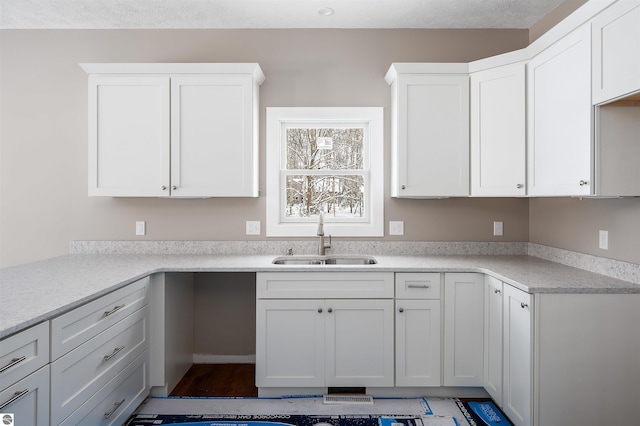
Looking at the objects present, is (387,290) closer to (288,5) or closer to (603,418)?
(603,418)

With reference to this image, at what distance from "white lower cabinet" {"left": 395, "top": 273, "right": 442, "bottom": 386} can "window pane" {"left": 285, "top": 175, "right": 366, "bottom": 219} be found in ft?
2.92

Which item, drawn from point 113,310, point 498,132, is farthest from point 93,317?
point 498,132

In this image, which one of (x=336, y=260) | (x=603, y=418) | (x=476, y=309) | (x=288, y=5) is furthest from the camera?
(x=336, y=260)

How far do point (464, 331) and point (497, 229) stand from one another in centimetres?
99

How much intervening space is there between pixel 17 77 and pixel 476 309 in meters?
3.80

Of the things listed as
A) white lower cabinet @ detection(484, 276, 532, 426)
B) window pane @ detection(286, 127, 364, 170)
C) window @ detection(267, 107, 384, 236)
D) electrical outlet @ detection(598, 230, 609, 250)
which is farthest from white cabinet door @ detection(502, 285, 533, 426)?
window pane @ detection(286, 127, 364, 170)

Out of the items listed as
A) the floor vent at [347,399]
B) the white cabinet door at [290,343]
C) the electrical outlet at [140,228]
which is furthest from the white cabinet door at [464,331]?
the electrical outlet at [140,228]

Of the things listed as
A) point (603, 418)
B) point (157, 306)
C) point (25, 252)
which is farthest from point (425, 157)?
point (25, 252)

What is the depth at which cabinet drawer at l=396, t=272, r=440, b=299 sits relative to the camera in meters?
2.42

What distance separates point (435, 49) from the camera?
3.01 m

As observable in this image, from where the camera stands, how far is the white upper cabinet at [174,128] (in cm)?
268

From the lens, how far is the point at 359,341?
242 cm

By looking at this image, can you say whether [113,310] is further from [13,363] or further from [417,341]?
[417,341]

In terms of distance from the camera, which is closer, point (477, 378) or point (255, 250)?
point (477, 378)
